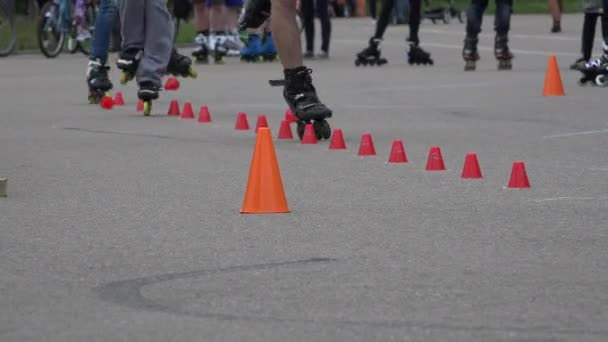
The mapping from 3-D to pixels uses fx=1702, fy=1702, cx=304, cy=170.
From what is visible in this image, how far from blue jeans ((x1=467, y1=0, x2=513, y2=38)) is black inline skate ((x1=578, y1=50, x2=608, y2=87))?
7.47 feet

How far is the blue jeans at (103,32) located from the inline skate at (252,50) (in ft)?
29.2

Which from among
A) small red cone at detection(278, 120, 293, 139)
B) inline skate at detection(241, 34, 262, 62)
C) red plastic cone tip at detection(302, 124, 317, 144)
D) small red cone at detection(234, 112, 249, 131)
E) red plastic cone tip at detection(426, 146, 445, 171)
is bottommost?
inline skate at detection(241, 34, 262, 62)

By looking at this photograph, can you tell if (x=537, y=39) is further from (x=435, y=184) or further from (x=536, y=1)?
(x=536, y=1)

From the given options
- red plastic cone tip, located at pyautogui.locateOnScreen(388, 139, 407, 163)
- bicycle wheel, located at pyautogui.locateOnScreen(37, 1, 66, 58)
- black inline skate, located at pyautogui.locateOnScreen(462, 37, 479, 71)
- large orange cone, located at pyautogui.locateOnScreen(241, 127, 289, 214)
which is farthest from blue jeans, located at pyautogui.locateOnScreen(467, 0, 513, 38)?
large orange cone, located at pyautogui.locateOnScreen(241, 127, 289, 214)

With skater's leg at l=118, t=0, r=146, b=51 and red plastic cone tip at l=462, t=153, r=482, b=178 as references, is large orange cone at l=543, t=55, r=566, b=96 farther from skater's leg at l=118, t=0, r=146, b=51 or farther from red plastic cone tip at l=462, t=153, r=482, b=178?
red plastic cone tip at l=462, t=153, r=482, b=178

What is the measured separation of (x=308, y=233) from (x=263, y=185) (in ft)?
1.79

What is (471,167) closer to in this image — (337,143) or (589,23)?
(337,143)

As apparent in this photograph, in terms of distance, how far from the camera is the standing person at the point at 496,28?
17.6m

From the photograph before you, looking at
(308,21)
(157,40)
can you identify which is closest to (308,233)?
(157,40)

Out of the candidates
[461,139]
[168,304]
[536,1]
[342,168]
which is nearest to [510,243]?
[168,304]

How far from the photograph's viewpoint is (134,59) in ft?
41.3

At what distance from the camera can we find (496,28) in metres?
17.6

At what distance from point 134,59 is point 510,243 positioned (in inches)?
279

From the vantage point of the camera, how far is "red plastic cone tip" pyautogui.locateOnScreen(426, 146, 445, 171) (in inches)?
331
